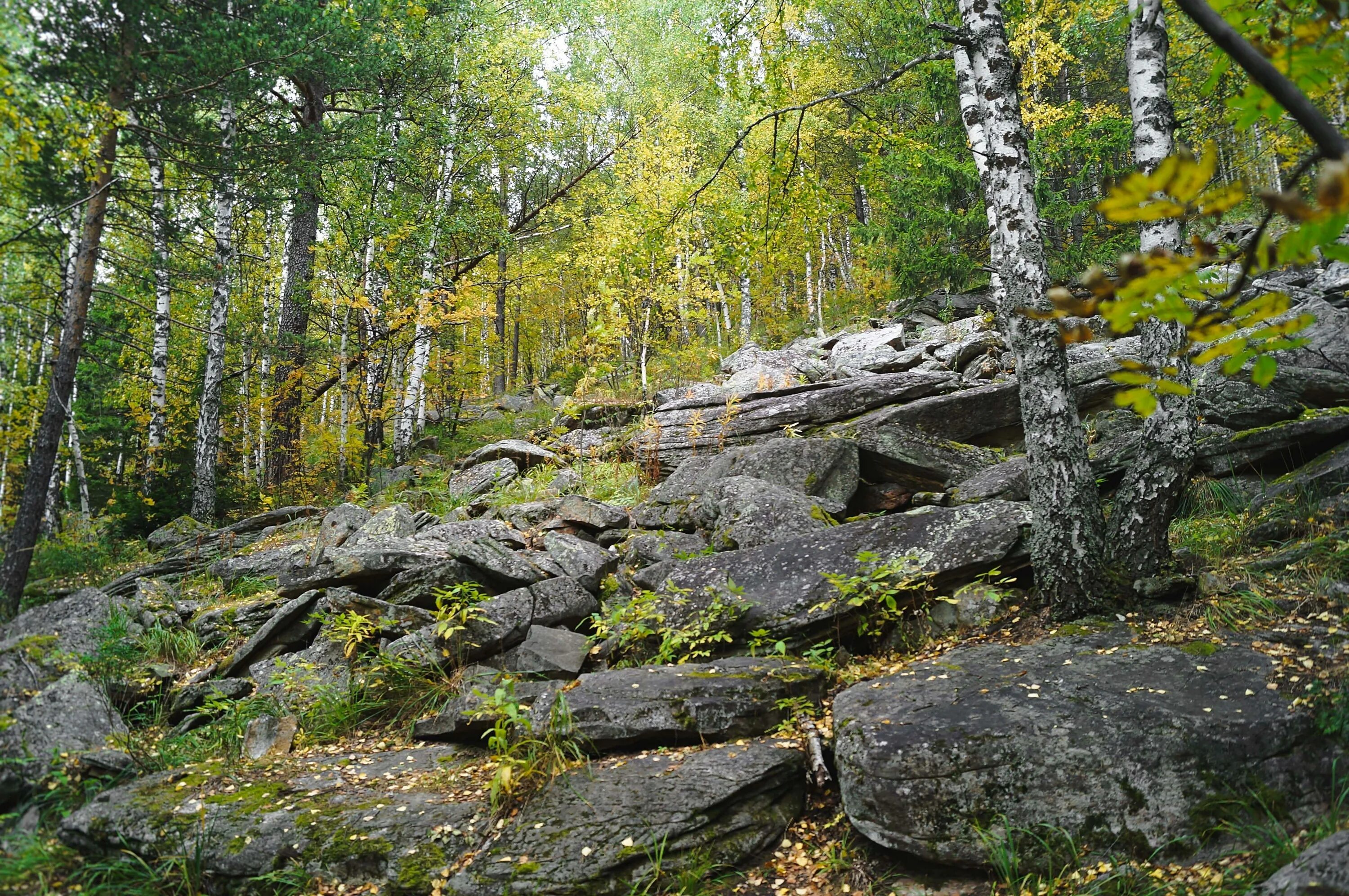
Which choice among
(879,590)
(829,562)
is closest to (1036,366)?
(879,590)

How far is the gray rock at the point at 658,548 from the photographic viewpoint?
6.83 metres

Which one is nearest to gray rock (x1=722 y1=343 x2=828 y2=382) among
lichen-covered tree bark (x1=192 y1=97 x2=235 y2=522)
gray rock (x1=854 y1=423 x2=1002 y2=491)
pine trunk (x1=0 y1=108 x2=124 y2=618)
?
gray rock (x1=854 y1=423 x2=1002 y2=491)

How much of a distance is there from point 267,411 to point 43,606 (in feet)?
32.1

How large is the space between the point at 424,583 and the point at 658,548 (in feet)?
7.26

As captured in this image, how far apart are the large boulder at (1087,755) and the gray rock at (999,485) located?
8.04 ft

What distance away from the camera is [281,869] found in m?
3.74

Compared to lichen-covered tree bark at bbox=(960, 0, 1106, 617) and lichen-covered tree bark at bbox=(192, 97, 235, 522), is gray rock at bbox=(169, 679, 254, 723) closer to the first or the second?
lichen-covered tree bark at bbox=(960, 0, 1106, 617)

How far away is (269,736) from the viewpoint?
17.3ft

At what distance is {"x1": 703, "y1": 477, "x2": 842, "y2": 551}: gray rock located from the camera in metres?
6.60

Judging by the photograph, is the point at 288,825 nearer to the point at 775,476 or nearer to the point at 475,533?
the point at 475,533

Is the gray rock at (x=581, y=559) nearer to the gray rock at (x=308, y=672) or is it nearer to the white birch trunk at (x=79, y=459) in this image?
the gray rock at (x=308, y=672)

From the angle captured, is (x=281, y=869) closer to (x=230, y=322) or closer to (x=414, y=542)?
(x=414, y=542)

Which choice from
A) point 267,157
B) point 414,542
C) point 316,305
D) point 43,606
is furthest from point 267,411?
point 414,542

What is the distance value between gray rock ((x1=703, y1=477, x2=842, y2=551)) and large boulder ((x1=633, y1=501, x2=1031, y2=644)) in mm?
540
